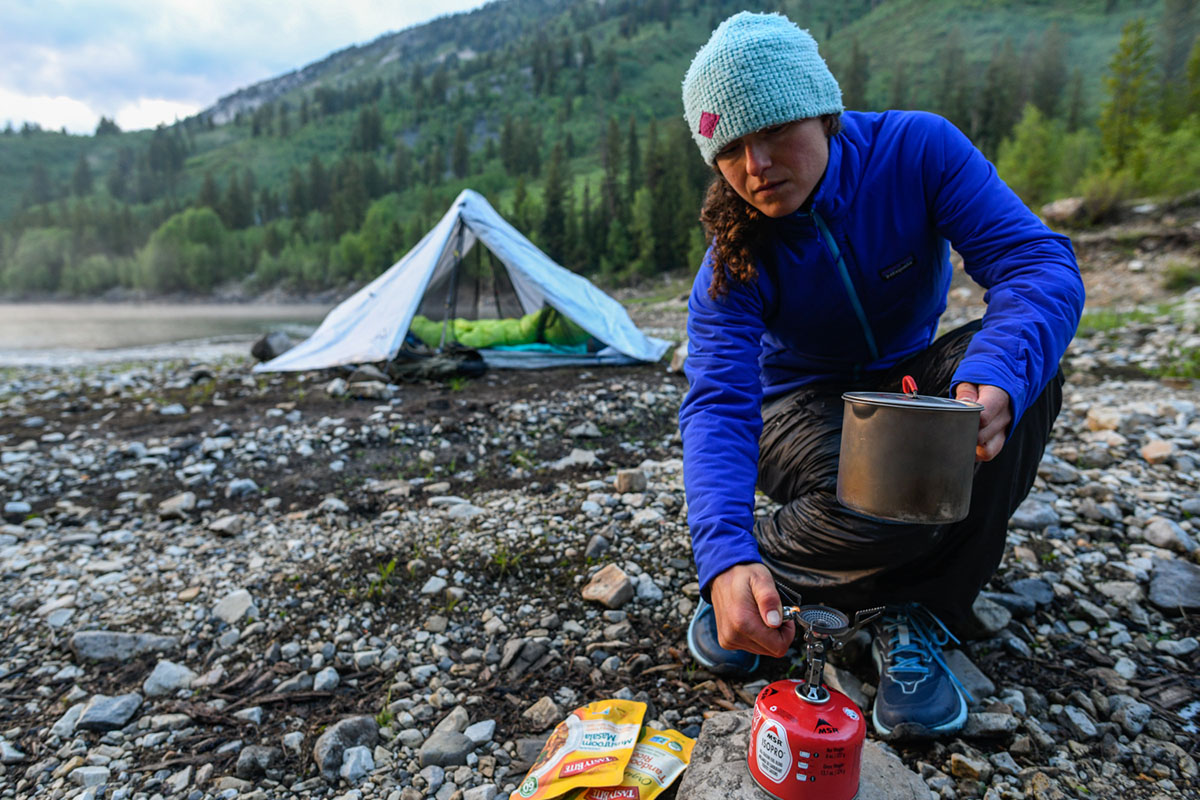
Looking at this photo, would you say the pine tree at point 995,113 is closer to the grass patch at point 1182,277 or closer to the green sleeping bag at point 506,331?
the grass patch at point 1182,277

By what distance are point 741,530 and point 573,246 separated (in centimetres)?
5744

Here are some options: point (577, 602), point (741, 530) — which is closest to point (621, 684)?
point (577, 602)

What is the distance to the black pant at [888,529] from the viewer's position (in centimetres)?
186

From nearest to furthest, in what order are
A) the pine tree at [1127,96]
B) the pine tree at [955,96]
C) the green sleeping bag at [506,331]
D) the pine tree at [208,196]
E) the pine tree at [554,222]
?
the green sleeping bag at [506,331] < the pine tree at [1127,96] < the pine tree at [955,96] < the pine tree at [554,222] < the pine tree at [208,196]

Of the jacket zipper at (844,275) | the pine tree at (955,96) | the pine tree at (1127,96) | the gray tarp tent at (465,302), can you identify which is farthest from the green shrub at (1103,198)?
the pine tree at (955,96)

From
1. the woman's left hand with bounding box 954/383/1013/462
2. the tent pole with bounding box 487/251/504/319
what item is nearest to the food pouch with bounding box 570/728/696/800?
the woman's left hand with bounding box 954/383/1013/462

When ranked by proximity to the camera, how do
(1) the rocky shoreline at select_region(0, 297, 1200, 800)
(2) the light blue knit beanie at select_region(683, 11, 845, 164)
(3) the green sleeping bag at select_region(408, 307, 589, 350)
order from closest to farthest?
(2) the light blue knit beanie at select_region(683, 11, 845, 164) → (1) the rocky shoreline at select_region(0, 297, 1200, 800) → (3) the green sleeping bag at select_region(408, 307, 589, 350)

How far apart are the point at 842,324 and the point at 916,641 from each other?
106 centimetres

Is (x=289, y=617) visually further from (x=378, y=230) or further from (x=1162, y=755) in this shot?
(x=378, y=230)

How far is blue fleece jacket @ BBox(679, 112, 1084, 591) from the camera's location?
1683 mm

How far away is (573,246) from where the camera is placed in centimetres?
5722

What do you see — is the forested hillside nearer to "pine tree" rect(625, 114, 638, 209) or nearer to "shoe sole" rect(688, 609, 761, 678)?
"pine tree" rect(625, 114, 638, 209)

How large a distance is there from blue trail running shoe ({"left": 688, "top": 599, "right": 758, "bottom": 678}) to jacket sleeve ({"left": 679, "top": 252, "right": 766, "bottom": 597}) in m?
0.47

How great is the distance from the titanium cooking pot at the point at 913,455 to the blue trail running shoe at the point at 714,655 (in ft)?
2.99
